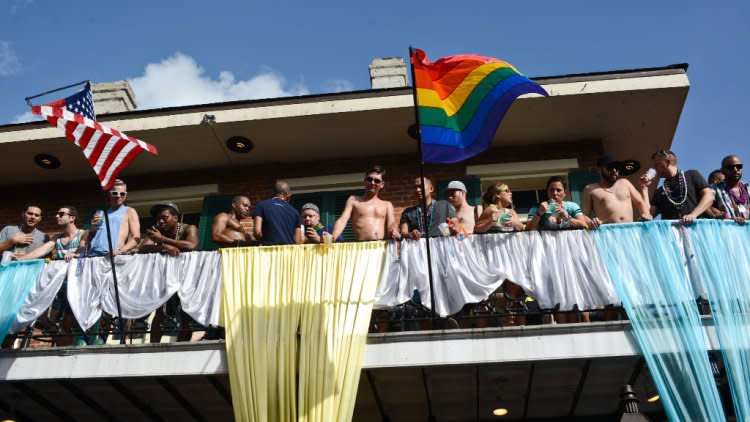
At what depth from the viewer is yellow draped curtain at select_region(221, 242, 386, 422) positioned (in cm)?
665

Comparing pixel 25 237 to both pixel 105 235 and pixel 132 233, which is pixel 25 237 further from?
pixel 132 233

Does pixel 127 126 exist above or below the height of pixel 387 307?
above

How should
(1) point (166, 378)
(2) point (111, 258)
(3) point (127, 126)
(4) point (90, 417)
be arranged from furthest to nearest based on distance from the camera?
(3) point (127, 126) → (4) point (90, 417) → (2) point (111, 258) → (1) point (166, 378)

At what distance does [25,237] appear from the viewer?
28.6 ft

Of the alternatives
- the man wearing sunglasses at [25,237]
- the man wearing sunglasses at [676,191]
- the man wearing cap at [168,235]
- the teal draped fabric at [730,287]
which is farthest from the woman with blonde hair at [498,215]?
the man wearing sunglasses at [25,237]

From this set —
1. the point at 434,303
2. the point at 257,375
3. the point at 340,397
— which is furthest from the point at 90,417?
the point at 434,303

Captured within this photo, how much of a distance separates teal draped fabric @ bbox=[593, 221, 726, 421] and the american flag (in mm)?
4826

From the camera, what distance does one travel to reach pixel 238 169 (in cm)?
1139

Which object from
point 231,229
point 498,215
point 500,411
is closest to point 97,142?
point 231,229

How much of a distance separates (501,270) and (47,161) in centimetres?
728

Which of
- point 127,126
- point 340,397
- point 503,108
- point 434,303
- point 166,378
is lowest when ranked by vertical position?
point 340,397

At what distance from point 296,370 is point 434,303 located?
1446mm

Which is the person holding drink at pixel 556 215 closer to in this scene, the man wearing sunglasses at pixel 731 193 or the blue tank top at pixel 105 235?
the man wearing sunglasses at pixel 731 193

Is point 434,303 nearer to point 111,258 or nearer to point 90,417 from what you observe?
point 111,258
